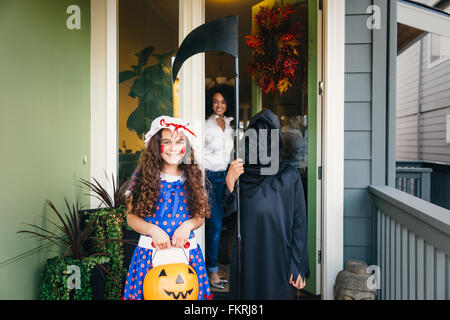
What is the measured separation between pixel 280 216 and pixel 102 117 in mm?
1431

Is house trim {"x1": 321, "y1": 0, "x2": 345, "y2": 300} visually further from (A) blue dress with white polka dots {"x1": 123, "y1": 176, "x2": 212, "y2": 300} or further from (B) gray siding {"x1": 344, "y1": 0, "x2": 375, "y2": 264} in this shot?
(A) blue dress with white polka dots {"x1": 123, "y1": 176, "x2": 212, "y2": 300}

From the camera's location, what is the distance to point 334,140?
2176 millimetres

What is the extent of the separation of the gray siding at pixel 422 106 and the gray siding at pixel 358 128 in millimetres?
4107

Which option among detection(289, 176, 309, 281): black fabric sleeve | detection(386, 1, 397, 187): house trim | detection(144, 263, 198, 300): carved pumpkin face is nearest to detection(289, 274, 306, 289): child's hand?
detection(289, 176, 309, 281): black fabric sleeve

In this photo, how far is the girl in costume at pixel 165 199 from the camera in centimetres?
137

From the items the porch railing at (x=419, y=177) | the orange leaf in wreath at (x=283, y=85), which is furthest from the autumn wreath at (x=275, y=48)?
the porch railing at (x=419, y=177)

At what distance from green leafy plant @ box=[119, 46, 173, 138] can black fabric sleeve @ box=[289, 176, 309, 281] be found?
120 centimetres

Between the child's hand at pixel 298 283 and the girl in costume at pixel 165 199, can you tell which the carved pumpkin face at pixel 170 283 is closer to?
the girl in costume at pixel 165 199

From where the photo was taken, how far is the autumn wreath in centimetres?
273

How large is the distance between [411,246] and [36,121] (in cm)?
209

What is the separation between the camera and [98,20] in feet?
7.10

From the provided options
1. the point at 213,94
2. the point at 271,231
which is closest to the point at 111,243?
the point at 271,231

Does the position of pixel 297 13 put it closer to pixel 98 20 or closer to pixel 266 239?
pixel 98 20
